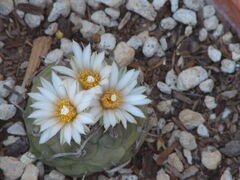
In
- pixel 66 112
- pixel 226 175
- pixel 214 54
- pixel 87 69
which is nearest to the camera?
pixel 66 112

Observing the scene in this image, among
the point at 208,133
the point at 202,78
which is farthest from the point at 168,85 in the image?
the point at 208,133

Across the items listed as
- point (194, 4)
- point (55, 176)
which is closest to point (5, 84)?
point (55, 176)

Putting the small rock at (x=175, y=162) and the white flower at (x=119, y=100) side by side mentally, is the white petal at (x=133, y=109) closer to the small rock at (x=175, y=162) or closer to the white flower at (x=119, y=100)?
the white flower at (x=119, y=100)

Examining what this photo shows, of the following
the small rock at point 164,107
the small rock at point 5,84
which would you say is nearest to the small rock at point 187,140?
the small rock at point 164,107

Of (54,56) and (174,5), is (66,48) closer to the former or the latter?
(54,56)

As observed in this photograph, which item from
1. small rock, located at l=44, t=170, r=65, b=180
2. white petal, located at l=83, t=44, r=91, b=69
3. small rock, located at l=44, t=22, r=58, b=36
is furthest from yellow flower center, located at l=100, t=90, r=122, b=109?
small rock, located at l=44, t=22, r=58, b=36

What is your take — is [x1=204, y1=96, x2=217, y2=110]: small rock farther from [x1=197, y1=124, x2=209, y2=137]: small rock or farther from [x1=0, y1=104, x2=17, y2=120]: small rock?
[x1=0, y1=104, x2=17, y2=120]: small rock
